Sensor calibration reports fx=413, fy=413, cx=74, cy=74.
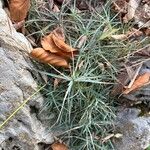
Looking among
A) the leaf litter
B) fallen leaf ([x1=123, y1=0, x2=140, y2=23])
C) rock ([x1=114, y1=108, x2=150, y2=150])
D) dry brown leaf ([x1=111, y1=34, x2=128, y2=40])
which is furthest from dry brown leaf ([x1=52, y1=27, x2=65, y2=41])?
rock ([x1=114, y1=108, x2=150, y2=150])

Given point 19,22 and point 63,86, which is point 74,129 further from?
point 19,22

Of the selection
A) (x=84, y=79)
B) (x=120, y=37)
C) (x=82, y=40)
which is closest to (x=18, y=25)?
(x=82, y=40)

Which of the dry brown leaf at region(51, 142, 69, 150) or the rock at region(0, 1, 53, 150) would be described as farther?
the dry brown leaf at region(51, 142, 69, 150)

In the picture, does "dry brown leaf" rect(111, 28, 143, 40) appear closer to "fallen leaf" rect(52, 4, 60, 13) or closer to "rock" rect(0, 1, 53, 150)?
"fallen leaf" rect(52, 4, 60, 13)

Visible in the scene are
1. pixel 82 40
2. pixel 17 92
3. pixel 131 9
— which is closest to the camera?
pixel 17 92

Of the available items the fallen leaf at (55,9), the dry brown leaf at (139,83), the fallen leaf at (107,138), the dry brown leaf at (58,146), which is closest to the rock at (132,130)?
the fallen leaf at (107,138)

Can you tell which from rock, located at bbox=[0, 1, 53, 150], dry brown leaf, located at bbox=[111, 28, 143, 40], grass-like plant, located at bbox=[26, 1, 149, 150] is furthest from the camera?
dry brown leaf, located at bbox=[111, 28, 143, 40]

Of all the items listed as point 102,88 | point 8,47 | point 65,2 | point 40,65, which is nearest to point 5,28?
point 8,47

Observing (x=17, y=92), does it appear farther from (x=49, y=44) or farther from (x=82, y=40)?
(x=82, y=40)
